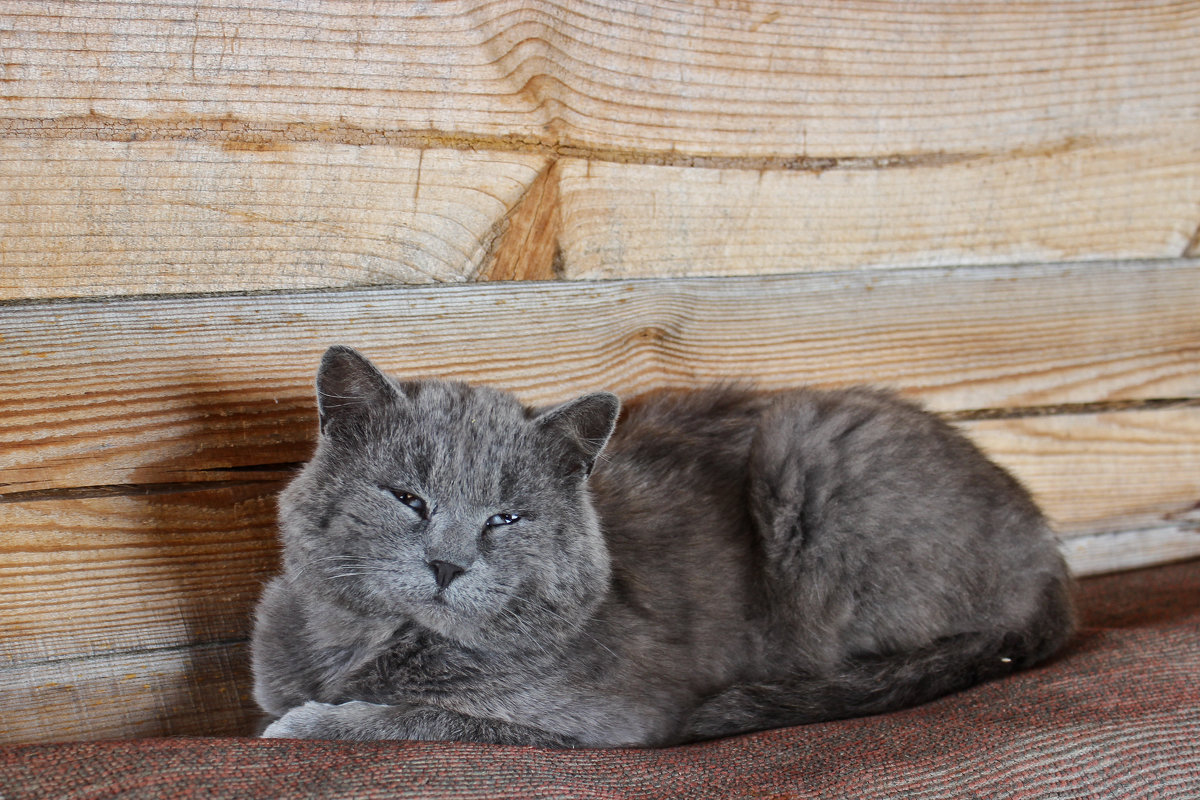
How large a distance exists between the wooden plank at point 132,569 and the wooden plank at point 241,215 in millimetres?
412

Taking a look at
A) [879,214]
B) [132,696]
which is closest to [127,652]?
[132,696]

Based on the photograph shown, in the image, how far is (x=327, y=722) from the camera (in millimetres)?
1543

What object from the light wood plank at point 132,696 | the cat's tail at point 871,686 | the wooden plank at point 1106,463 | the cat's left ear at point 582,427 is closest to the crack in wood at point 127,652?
the light wood plank at point 132,696

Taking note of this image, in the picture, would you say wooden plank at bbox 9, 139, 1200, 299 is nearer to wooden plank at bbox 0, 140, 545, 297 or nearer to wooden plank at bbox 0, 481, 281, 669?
wooden plank at bbox 0, 140, 545, 297

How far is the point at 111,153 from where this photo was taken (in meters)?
1.67

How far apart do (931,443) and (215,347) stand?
1.42 m

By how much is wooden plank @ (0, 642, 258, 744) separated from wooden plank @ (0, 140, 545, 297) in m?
0.70

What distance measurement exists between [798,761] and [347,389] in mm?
949

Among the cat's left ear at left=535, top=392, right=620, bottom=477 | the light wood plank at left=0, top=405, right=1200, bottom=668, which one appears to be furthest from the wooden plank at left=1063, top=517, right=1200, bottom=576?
the light wood plank at left=0, top=405, right=1200, bottom=668

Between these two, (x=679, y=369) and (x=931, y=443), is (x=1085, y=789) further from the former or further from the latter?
(x=679, y=369)

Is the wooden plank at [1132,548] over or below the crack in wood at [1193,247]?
below

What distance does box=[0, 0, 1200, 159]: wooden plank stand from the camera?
65.2 inches

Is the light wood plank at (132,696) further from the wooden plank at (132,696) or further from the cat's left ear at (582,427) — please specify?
the cat's left ear at (582,427)

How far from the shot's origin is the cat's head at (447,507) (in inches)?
59.5
